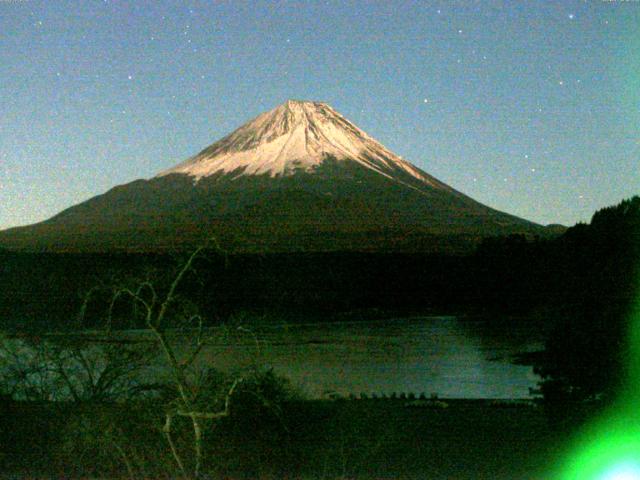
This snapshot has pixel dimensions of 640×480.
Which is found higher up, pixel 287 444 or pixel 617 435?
pixel 617 435

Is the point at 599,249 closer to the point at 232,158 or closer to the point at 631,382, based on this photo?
the point at 631,382

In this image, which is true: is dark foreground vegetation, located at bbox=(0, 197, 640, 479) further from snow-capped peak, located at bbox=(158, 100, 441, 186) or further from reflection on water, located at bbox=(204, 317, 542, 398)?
snow-capped peak, located at bbox=(158, 100, 441, 186)

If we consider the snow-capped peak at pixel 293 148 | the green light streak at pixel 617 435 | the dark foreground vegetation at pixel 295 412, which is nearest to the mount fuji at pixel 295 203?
the snow-capped peak at pixel 293 148

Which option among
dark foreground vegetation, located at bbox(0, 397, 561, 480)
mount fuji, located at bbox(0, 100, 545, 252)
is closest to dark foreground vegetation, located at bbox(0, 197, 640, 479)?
dark foreground vegetation, located at bbox(0, 397, 561, 480)

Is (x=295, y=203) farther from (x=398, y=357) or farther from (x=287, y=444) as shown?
(x=287, y=444)

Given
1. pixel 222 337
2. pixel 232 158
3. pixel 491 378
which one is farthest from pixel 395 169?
pixel 222 337

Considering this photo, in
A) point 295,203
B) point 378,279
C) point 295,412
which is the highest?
point 295,203

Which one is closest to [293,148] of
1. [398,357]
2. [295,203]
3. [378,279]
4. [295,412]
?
[295,203]

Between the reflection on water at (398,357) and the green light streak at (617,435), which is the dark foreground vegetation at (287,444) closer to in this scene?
the green light streak at (617,435)
